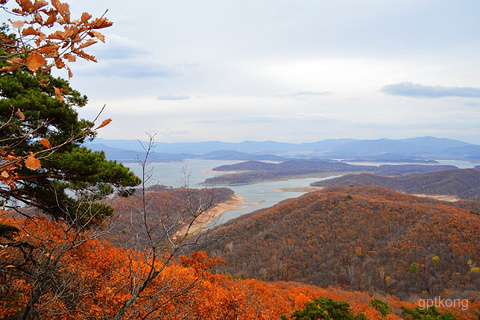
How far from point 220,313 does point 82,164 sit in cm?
551

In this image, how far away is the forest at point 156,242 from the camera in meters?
4.10

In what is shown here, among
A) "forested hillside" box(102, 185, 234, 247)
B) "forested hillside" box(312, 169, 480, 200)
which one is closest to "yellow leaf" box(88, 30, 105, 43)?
"forested hillside" box(102, 185, 234, 247)

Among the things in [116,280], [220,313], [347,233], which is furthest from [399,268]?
[116,280]

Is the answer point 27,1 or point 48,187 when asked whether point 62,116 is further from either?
point 27,1

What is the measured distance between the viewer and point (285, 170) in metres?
180

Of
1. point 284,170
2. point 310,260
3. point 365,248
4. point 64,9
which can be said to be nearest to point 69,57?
point 64,9

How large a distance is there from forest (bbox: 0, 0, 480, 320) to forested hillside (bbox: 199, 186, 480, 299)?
0.50 ft

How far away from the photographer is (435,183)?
4281 inches

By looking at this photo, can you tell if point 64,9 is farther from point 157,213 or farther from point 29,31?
point 157,213

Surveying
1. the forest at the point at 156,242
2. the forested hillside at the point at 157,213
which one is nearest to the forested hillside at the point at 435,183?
the forest at the point at 156,242

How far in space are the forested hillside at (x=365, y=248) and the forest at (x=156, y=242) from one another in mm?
152

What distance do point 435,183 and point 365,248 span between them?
102m

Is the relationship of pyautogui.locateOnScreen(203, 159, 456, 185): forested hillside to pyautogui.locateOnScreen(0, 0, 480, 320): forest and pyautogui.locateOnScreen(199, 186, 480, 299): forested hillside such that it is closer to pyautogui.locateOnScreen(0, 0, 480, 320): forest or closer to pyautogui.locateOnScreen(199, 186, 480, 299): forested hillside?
pyautogui.locateOnScreen(0, 0, 480, 320): forest

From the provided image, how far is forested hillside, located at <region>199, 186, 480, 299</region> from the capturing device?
23.1 meters
